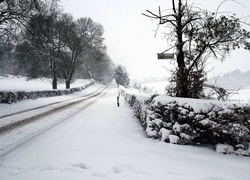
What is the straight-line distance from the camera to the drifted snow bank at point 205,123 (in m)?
4.90

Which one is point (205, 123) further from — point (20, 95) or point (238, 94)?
point (20, 95)

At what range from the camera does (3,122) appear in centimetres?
827

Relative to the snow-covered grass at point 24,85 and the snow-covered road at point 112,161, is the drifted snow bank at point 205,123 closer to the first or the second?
the snow-covered road at point 112,161

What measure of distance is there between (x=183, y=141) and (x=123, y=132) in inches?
85.8

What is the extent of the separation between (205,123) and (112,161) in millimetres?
2534

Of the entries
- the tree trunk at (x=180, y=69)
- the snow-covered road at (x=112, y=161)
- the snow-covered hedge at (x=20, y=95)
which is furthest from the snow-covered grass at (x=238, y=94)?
the snow-covered hedge at (x=20, y=95)

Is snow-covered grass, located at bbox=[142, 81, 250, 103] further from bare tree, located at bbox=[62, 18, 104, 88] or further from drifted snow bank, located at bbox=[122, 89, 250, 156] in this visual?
bare tree, located at bbox=[62, 18, 104, 88]

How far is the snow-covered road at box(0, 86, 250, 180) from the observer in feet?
12.4

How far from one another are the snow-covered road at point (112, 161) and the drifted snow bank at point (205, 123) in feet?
0.86

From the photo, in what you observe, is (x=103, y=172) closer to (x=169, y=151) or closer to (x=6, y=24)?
(x=169, y=151)

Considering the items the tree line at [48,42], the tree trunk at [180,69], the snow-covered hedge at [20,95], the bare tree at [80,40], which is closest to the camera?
the tree trunk at [180,69]

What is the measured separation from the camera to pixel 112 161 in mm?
4316

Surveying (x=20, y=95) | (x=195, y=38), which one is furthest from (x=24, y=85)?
(x=195, y=38)

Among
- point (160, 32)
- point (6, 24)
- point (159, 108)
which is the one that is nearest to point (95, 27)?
point (6, 24)
